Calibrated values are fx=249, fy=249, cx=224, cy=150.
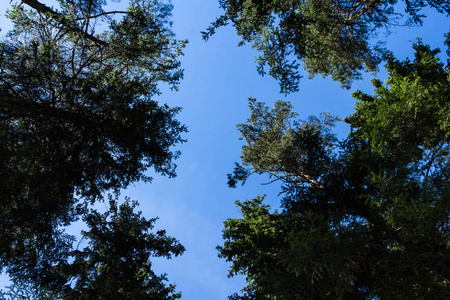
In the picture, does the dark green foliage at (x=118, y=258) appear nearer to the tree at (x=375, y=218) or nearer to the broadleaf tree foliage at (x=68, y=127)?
the broadleaf tree foliage at (x=68, y=127)

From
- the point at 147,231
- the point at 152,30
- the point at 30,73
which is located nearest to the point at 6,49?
the point at 30,73

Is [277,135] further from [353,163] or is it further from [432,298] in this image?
[432,298]

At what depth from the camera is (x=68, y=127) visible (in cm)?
Answer: 990

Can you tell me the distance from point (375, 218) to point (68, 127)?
→ 40.3ft

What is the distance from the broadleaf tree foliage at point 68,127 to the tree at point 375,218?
5.10m

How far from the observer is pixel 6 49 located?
316 inches

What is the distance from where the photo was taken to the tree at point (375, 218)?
7477mm

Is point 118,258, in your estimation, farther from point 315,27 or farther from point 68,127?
point 315,27

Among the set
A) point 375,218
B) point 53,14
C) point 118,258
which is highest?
point 53,14

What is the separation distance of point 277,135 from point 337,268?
34.7ft

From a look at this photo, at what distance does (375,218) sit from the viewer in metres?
9.21

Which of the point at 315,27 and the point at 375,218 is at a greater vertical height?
the point at 315,27

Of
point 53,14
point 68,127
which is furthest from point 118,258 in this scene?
point 53,14

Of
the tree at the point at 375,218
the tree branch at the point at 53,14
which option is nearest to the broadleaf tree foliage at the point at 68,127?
the tree branch at the point at 53,14
